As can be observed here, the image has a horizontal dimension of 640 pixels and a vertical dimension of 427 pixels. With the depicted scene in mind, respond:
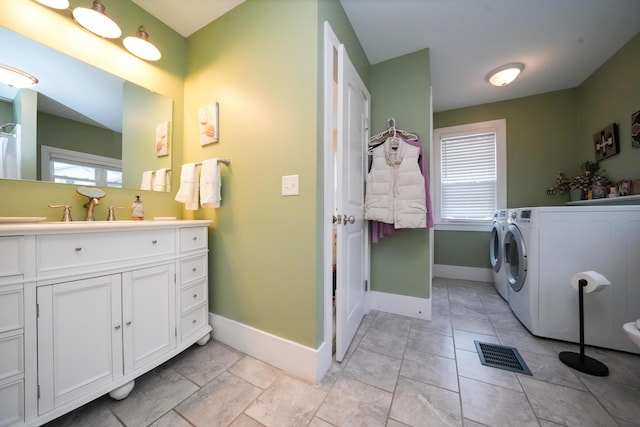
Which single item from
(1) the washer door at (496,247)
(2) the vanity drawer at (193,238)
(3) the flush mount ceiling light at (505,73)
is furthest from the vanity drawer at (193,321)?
(3) the flush mount ceiling light at (505,73)

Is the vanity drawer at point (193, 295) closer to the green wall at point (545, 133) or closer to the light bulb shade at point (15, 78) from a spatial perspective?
the light bulb shade at point (15, 78)

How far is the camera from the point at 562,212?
61.2 inches

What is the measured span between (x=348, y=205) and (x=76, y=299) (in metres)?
1.46

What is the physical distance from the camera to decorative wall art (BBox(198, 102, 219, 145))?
1.64 metres

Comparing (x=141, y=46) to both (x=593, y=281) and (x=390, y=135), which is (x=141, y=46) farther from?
(x=593, y=281)

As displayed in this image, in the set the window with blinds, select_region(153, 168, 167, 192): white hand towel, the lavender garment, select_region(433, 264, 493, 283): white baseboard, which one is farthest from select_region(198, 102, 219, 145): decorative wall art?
select_region(433, 264, 493, 283): white baseboard

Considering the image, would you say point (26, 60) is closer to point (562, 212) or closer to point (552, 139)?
point (562, 212)

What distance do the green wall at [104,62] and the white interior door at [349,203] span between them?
55.6 inches

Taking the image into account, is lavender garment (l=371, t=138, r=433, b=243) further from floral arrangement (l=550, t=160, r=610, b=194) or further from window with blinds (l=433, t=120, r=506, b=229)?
floral arrangement (l=550, t=160, r=610, b=194)

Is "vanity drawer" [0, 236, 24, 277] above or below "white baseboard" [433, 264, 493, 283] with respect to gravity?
above

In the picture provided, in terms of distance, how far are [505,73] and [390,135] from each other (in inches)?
57.0

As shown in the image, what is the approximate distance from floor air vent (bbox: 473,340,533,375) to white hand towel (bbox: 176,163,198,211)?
2.26 m

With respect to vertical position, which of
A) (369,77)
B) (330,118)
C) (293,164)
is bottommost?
(293,164)

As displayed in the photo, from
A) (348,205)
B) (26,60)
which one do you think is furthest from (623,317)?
(26,60)
